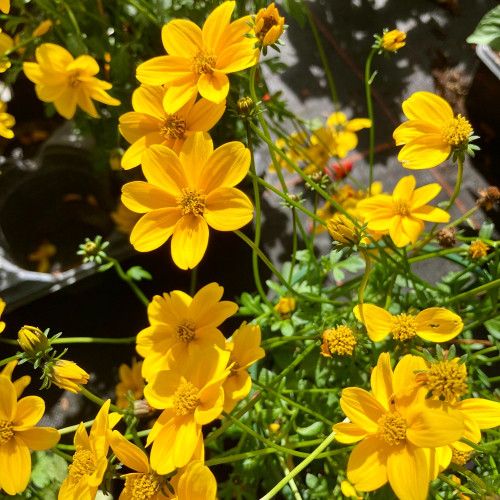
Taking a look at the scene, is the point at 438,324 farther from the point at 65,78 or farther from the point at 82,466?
the point at 65,78

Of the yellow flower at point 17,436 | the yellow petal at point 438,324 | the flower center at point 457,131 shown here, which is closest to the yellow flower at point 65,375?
the yellow flower at point 17,436

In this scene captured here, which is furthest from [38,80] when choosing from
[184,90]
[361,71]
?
[361,71]

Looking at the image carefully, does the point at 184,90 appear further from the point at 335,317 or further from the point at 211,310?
the point at 335,317

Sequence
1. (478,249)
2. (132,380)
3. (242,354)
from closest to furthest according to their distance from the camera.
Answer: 1. (242,354)
2. (478,249)
3. (132,380)

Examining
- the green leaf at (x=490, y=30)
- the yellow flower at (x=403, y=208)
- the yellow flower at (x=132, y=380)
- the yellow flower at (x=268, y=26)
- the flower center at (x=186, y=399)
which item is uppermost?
the yellow flower at (x=268, y=26)

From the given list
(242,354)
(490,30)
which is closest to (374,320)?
(242,354)

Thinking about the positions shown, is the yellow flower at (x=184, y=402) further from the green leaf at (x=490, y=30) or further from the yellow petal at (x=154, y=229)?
the green leaf at (x=490, y=30)
